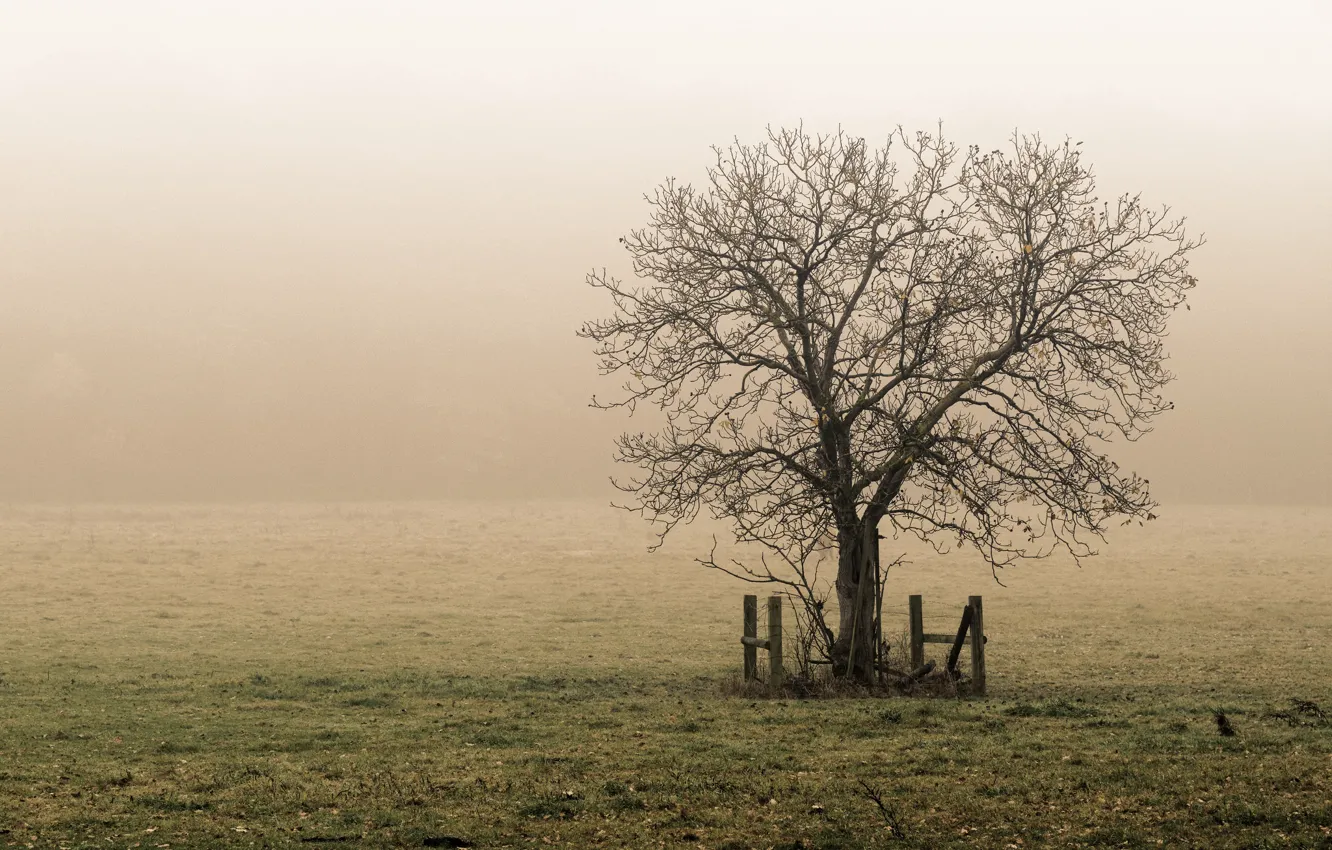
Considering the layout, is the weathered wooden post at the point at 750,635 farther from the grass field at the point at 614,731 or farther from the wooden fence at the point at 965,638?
the wooden fence at the point at 965,638

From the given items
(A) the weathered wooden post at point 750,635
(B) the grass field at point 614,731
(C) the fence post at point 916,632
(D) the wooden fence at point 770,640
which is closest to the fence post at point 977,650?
(B) the grass field at point 614,731

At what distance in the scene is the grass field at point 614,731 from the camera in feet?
42.5

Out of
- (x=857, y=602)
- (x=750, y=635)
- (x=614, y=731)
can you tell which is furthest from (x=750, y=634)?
(x=614, y=731)

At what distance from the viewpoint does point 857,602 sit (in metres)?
22.7

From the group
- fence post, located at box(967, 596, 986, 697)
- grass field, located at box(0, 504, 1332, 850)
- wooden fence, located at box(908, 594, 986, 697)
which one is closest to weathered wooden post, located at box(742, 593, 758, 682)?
grass field, located at box(0, 504, 1332, 850)

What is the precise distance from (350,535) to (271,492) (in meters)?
104

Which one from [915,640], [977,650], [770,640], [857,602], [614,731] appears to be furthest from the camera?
[915,640]

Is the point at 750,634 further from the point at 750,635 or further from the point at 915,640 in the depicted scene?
the point at 915,640

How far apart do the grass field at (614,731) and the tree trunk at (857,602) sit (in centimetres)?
183

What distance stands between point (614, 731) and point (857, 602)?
19.3ft

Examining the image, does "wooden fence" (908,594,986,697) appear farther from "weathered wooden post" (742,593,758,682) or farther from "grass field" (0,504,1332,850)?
"weathered wooden post" (742,593,758,682)

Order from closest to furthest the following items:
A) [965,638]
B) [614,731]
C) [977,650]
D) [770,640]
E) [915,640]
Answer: [614,731], [770,640], [977,650], [965,638], [915,640]

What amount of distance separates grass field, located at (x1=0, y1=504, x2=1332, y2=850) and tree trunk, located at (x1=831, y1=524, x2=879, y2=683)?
1.83 metres

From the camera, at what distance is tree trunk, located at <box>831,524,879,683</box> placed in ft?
74.6
